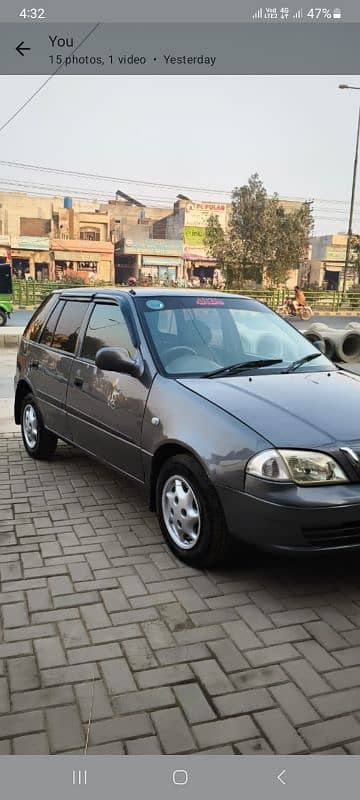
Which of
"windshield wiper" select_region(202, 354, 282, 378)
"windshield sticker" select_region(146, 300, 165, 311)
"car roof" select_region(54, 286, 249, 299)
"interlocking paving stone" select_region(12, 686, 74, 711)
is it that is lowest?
"interlocking paving stone" select_region(12, 686, 74, 711)

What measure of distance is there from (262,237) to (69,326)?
103 feet

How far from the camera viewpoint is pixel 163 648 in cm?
266

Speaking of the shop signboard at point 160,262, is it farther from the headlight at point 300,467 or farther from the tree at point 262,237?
the headlight at point 300,467

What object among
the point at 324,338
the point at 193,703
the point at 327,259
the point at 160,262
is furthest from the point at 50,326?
the point at 160,262

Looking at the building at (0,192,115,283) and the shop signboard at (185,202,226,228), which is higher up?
the shop signboard at (185,202,226,228)

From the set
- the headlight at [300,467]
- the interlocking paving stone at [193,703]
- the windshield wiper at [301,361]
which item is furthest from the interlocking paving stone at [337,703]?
the windshield wiper at [301,361]

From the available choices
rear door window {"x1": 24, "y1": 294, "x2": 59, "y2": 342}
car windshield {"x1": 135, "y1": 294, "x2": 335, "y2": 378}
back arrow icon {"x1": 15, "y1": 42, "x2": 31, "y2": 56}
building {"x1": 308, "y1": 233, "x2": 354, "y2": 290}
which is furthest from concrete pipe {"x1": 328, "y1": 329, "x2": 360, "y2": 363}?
building {"x1": 308, "y1": 233, "x2": 354, "y2": 290}

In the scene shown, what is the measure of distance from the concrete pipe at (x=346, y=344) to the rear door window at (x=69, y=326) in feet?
25.5

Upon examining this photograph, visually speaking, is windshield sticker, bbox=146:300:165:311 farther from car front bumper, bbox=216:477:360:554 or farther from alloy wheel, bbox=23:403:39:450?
alloy wheel, bbox=23:403:39:450

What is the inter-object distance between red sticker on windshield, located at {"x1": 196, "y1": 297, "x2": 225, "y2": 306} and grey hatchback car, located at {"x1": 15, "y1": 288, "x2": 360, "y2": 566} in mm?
13

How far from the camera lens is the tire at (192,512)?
316cm

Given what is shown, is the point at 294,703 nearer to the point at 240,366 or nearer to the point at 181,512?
the point at 181,512

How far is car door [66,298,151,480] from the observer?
3842 millimetres
